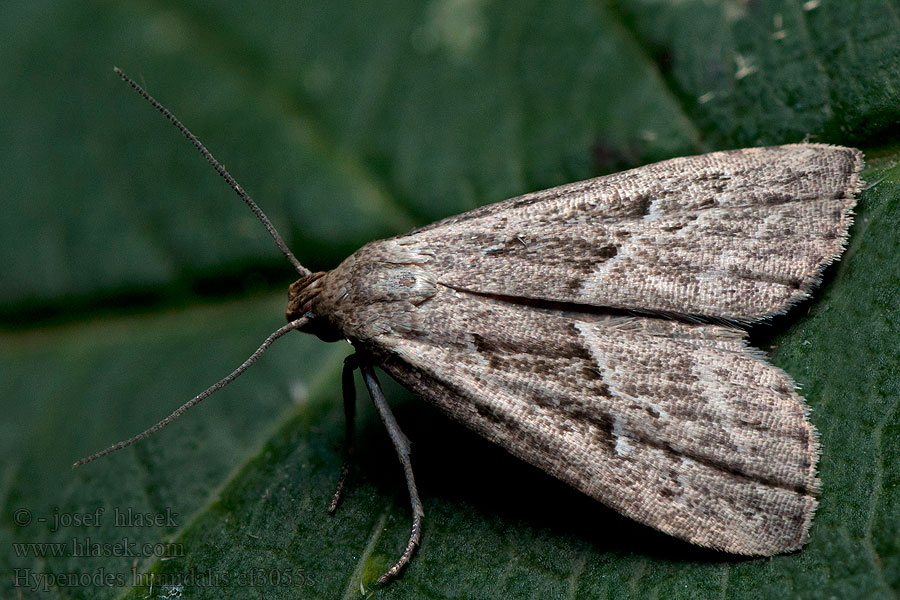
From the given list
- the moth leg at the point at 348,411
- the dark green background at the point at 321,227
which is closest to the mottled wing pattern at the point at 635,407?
the dark green background at the point at 321,227

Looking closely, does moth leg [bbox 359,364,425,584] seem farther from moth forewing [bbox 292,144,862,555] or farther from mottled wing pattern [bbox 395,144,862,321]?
mottled wing pattern [bbox 395,144,862,321]

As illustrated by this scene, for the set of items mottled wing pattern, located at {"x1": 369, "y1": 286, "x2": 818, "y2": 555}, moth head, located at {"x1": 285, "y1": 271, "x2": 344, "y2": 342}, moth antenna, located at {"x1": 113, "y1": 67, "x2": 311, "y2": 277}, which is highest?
moth antenna, located at {"x1": 113, "y1": 67, "x2": 311, "y2": 277}

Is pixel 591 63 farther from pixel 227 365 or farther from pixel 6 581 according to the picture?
pixel 6 581

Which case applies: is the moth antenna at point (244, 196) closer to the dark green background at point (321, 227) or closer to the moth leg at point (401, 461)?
the dark green background at point (321, 227)

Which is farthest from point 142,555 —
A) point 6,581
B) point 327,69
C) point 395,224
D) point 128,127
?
point 327,69

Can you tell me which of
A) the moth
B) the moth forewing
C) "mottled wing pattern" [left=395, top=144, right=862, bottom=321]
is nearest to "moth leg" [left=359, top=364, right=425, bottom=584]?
the moth

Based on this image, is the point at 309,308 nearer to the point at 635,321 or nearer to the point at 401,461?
the point at 401,461
